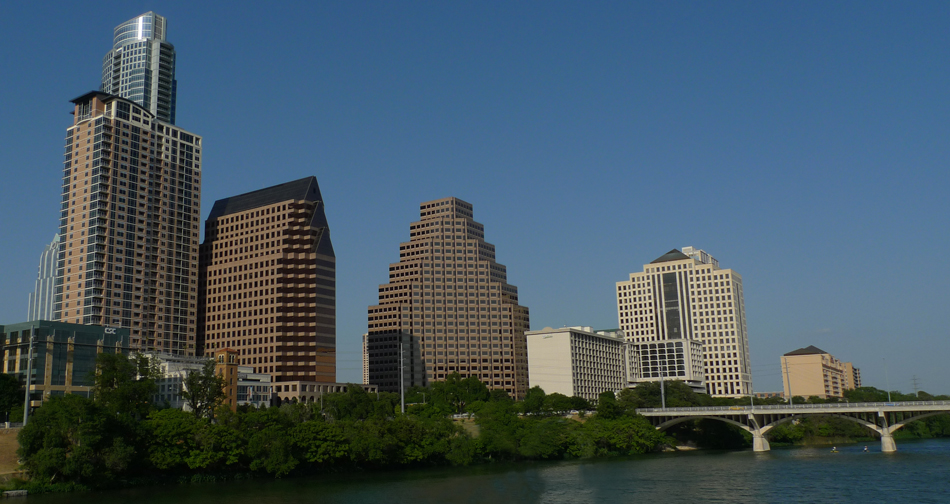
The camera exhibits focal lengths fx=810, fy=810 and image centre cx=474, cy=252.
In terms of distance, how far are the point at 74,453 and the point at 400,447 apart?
54.8 meters

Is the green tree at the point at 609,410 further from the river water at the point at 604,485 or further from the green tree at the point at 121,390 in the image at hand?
the green tree at the point at 121,390

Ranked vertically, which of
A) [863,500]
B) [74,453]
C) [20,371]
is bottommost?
[863,500]

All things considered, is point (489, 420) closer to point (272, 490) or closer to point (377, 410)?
point (377, 410)

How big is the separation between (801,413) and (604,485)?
276ft

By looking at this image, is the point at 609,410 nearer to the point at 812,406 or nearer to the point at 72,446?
the point at 812,406

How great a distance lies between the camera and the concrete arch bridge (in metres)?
168

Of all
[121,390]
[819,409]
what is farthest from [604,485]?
[819,409]

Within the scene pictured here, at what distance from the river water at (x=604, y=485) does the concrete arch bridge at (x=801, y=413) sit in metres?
18.1

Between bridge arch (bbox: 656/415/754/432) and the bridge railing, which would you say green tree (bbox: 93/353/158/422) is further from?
the bridge railing

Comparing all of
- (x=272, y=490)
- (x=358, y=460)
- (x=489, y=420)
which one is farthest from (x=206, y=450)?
(x=489, y=420)

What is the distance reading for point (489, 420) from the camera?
537ft

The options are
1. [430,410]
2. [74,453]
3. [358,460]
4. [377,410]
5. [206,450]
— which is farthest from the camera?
[430,410]

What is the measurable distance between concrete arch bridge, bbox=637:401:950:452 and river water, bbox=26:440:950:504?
18128mm

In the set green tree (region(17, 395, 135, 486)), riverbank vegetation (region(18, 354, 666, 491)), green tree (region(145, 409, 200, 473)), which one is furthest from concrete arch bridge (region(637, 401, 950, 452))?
green tree (region(17, 395, 135, 486))
